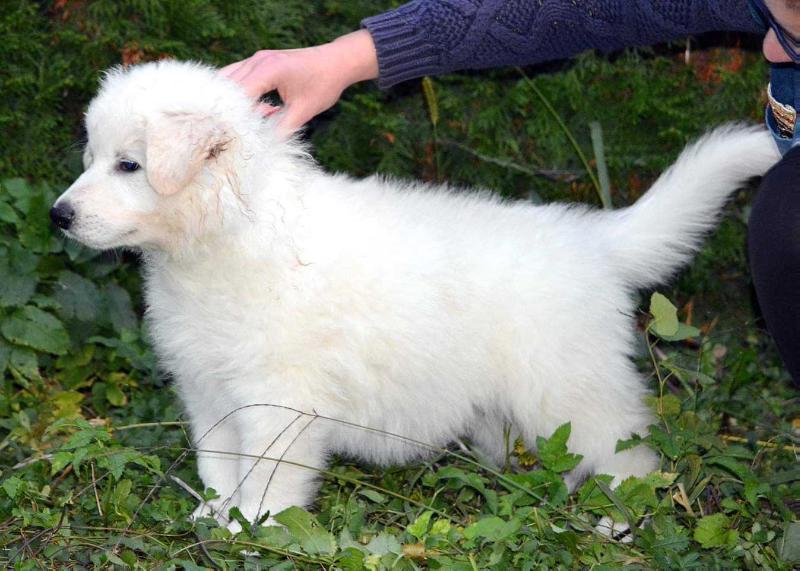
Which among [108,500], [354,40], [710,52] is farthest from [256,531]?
[710,52]

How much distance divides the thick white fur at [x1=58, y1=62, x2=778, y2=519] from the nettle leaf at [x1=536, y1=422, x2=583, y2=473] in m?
0.18

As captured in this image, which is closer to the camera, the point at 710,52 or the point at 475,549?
the point at 475,549

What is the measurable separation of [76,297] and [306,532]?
174cm

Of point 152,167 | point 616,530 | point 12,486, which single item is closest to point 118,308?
point 12,486

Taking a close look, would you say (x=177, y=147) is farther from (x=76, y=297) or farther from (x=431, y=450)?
(x=76, y=297)

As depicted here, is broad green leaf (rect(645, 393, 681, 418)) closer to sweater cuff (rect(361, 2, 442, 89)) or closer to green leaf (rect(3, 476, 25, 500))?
sweater cuff (rect(361, 2, 442, 89))

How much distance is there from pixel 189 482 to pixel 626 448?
1.44 metres

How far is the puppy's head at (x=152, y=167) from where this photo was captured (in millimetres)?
2723

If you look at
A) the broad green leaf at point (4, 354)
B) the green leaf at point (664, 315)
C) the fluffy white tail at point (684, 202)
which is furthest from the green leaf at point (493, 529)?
the broad green leaf at point (4, 354)

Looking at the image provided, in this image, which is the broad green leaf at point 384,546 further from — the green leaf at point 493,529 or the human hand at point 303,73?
the human hand at point 303,73

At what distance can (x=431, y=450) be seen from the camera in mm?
3375

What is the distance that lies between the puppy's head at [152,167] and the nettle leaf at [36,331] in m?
1.20

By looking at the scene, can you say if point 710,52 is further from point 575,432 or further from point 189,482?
point 189,482

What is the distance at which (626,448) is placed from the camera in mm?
3125
